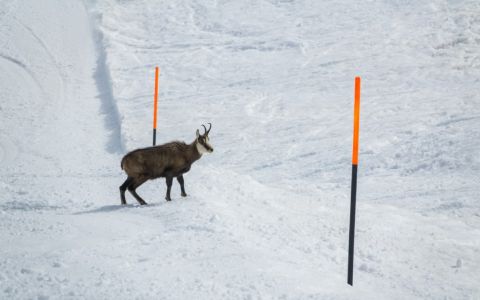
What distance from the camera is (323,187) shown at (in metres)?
11.7

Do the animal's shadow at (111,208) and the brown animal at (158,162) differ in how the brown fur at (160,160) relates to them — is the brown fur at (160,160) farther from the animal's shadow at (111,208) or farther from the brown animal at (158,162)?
the animal's shadow at (111,208)

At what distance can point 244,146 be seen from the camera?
14531mm

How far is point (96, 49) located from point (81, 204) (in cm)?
1556

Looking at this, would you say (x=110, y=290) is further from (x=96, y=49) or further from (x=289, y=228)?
(x=96, y=49)

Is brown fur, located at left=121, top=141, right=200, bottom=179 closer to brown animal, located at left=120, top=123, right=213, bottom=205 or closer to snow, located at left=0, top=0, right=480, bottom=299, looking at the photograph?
brown animal, located at left=120, top=123, right=213, bottom=205

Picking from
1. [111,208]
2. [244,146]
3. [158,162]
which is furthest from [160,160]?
[244,146]

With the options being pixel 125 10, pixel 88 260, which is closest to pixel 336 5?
pixel 125 10

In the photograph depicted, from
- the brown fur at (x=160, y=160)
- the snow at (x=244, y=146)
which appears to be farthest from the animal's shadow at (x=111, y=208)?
the brown fur at (x=160, y=160)

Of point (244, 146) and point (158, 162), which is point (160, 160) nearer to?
point (158, 162)

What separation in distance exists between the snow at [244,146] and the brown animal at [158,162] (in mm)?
401

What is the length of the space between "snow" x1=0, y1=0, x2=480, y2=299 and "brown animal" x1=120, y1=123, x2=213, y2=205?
401mm

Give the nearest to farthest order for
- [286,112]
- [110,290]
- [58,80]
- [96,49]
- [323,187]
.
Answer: [110,290], [323,187], [286,112], [58,80], [96,49]

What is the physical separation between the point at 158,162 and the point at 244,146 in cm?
652

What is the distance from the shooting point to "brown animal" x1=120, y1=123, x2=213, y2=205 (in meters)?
8.01
